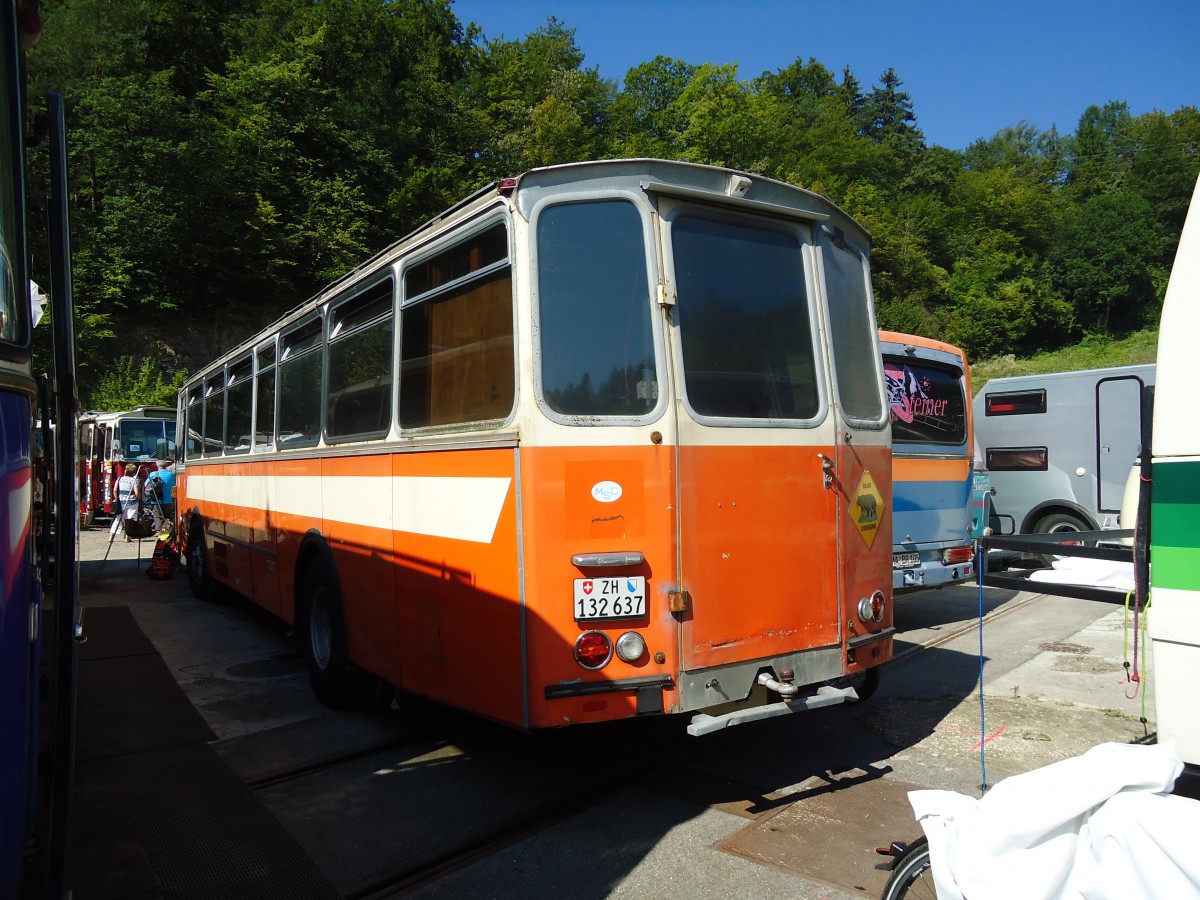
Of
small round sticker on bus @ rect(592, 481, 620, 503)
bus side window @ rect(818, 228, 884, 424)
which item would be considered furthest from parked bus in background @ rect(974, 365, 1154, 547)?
small round sticker on bus @ rect(592, 481, 620, 503)

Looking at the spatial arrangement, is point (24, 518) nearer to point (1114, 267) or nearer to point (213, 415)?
point (213, 415)

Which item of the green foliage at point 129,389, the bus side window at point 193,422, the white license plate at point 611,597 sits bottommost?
the white license plate at point 611,597

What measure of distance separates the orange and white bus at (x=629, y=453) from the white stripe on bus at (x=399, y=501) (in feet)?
0.08

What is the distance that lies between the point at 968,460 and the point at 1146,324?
65.6 metres

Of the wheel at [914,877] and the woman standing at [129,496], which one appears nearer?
the wheel at [914,877]

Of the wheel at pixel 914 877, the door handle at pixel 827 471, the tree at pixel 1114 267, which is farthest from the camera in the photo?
the tree at pixel 1114 267

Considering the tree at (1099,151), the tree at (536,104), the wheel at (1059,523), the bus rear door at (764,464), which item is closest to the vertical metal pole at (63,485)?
the bus rear door at (764,464)

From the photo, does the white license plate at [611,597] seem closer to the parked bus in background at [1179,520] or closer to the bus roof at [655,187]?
the bus roof at [655,187]

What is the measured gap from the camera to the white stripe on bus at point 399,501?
4348 millimetres

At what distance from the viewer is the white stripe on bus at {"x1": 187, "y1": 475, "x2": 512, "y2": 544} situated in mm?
4348

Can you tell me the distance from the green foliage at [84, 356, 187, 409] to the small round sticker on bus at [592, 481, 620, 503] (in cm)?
2765

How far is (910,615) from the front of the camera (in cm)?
1006

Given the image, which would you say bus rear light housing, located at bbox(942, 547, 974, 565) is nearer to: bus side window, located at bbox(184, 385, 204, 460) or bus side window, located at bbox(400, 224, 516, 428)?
bus side window, located at bbox(400, 224, 516, 428)

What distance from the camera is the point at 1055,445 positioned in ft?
45.1
